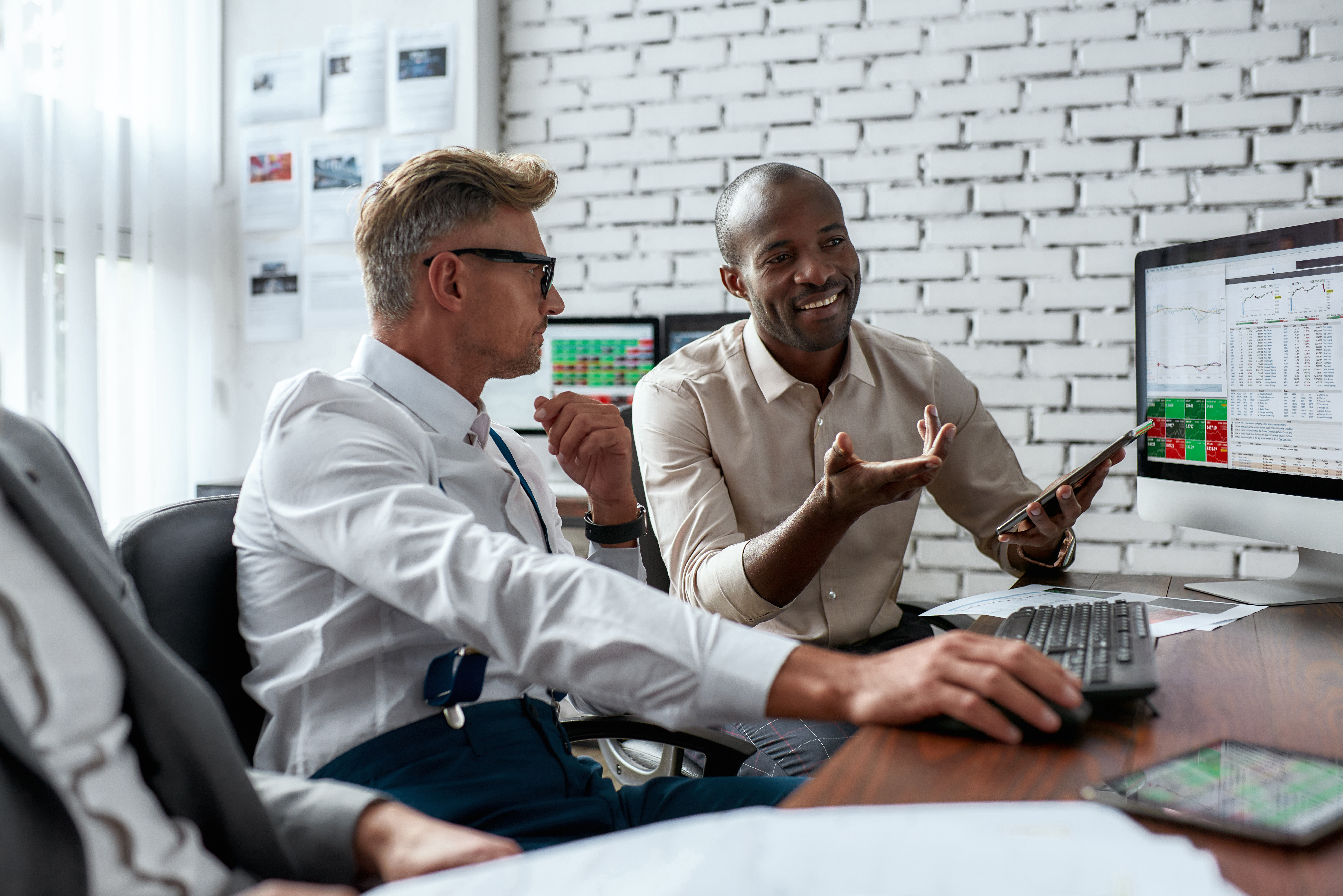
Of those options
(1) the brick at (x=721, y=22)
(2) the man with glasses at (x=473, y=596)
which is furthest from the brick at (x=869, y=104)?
(2) the man with glasses at (x=473, y=596)

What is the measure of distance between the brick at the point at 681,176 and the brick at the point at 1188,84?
1.23m

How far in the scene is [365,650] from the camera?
105 cm

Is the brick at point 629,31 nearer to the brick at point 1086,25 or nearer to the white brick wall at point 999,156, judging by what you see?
the white brick wall at point 999,156

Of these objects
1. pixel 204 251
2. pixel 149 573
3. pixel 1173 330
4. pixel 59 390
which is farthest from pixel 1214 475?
pixel 204 251

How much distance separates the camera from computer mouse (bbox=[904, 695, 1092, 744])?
76 centimetres

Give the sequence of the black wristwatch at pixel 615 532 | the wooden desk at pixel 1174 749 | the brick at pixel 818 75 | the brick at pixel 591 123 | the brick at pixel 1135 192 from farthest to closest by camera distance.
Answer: the brick at pixel 591 123 < the brick at pixel 818 75 < the brick at pixel 1135 192 < the black wristwatch at pixel 615 532 < the wooden desk at pixel 1174 749

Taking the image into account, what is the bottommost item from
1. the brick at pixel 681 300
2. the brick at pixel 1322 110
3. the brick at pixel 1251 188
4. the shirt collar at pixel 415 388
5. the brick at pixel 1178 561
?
the brick at pixel 1178 561

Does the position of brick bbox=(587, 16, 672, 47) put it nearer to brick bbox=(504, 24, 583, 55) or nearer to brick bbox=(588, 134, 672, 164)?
brick bbox=(504, 24, 583, 55)

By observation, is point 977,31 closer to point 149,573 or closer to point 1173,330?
point 1173,330

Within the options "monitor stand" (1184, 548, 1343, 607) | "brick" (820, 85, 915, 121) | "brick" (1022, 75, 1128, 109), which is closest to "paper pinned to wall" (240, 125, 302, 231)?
"brick" (820, 85, 915, 121)

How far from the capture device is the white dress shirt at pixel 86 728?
2.11 feet

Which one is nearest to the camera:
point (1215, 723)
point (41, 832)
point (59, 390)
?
point (41, 832)

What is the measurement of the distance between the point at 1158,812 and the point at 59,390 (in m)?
2.82

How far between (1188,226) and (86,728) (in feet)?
9.54
